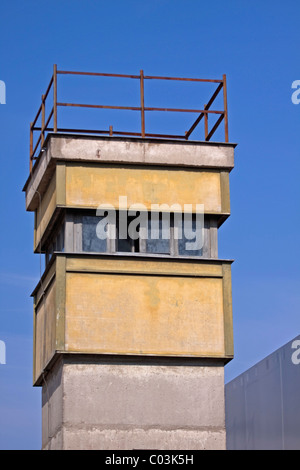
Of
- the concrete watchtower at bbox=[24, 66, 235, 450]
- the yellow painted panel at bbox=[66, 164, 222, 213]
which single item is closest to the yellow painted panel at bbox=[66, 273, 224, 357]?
the concrete watchtower at bbox=[24, 66, 235, 450]

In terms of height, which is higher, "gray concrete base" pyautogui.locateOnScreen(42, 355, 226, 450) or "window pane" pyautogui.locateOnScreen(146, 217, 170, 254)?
"window pane" pyautogui.locateOnScreen(146, 217, 170, 254)

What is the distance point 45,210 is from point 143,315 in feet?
11.7

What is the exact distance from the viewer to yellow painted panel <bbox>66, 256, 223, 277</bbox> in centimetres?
2258

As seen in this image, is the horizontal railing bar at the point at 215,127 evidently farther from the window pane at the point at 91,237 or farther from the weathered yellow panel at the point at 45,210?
the weathered yellow panel at the point at 45,210

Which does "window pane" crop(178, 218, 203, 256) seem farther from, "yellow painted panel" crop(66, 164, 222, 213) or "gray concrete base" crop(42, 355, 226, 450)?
"gray concrete base" crop(42, 355, 226, 450)

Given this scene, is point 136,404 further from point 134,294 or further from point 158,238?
point 158,238

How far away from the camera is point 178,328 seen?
22656 millimetres

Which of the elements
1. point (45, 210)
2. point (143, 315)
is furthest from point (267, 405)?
point (45, 210)

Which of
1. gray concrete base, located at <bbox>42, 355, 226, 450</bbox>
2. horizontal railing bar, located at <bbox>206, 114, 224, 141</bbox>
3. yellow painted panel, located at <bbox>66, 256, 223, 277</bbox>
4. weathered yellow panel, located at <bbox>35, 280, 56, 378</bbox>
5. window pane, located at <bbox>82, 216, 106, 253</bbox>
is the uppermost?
horizontal railing bar, located at <bbox>206, 114, 224, 141</bbox>

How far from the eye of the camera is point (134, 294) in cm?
2262

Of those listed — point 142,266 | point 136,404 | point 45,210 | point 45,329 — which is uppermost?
point 45,210

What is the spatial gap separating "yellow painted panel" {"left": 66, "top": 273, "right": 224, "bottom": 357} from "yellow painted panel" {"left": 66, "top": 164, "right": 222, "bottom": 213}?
1609 mm

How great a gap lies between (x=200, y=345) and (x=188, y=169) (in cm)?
370
